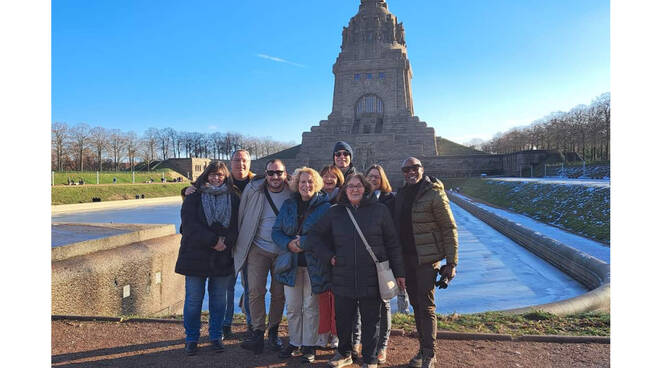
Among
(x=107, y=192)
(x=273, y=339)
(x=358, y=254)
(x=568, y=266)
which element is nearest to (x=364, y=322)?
(x=358, y=254)

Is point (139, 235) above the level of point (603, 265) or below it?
above

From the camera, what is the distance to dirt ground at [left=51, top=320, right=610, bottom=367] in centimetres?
377

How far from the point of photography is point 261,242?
414 centimetres

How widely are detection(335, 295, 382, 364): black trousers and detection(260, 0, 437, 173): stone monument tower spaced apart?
40.2 metres

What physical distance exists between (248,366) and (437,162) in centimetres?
4063

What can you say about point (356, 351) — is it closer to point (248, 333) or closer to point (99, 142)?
point (248, 333)

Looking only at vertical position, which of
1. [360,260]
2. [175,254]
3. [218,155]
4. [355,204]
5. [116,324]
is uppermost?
[218,155]

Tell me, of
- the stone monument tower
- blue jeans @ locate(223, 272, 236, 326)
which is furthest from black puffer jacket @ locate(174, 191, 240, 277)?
the stone monument tower

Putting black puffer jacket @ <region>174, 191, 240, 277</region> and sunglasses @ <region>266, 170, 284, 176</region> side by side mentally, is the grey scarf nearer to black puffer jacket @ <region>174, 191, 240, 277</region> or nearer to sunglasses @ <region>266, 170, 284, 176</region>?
black puffer jacket @ <region>174, 191, 240, 277</region>

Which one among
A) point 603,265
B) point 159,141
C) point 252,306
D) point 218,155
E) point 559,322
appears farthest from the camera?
point 218,155

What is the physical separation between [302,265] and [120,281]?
3.55 m

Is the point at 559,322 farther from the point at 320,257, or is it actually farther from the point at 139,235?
the point at 139,235
